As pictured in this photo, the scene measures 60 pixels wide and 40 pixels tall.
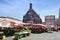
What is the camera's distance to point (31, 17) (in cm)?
8062

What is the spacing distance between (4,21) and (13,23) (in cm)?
118

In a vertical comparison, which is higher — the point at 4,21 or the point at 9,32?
the point at 4,21

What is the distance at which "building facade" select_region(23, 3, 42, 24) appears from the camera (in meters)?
79.5

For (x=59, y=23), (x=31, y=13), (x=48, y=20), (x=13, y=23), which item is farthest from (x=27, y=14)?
(x=13, y=23)

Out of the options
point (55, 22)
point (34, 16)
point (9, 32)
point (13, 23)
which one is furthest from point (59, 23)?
point (13, 23)

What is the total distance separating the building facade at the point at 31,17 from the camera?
79500 mm

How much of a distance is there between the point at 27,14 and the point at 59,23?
2447cm

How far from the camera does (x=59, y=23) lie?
96062mm

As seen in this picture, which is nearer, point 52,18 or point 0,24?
point 0,24

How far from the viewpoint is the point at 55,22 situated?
9550 centimetres

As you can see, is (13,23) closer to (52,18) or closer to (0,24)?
(0,24)

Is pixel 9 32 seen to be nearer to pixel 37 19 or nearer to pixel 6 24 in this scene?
pixel 6 24

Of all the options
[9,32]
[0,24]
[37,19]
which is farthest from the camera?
[37,19]

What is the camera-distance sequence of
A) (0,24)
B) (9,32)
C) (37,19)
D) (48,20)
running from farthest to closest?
1. (48,20)
2. (37,19)
3. (9,32)
4. (0,24)
